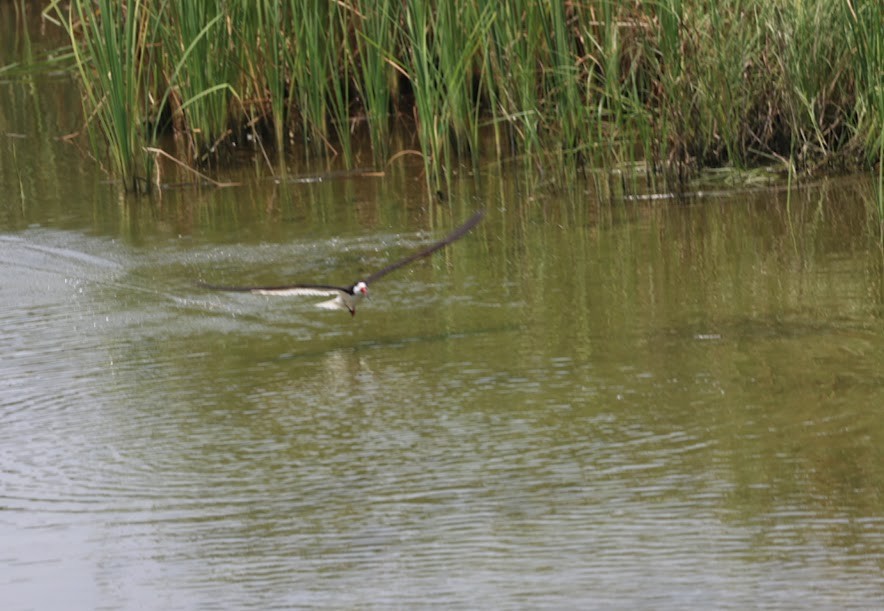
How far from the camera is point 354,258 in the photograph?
5.56m

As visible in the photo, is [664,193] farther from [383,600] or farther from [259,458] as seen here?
[383,600]

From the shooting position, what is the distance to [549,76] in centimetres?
632

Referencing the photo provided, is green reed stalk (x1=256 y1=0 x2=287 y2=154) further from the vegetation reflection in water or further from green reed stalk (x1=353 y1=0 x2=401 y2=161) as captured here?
the vegetation reflection in water

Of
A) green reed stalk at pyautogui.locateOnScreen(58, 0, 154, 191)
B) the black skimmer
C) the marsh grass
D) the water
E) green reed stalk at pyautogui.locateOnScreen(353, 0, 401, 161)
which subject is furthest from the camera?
green reed stalk at pyautogui.locateOnScreen(353, 0, 401, 161)

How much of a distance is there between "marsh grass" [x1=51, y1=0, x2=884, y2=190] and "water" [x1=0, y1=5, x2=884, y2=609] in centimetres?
28

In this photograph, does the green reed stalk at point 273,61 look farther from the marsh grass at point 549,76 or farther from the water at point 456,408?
the water at point 456,408

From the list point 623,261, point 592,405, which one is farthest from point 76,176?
point 592,405

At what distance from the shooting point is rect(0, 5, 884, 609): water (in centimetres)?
272

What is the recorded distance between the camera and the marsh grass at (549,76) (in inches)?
231

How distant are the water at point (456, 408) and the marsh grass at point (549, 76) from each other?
28cm

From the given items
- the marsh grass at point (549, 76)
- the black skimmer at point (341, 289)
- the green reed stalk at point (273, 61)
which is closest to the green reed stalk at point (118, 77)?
the marsh grass at point (549, 76)

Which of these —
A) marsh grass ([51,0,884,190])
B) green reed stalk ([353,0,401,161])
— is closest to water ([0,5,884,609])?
marsh grass ([51,0,884,190])

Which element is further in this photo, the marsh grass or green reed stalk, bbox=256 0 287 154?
green reed stalk, bbox=256 0 287 154

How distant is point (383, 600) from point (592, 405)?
121 cm
